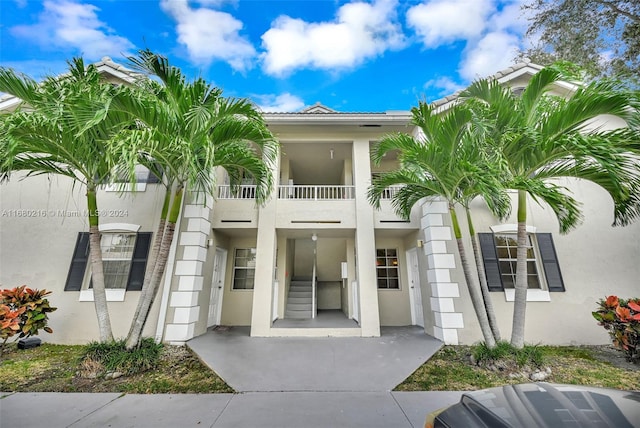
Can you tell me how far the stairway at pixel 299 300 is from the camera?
8.77 metres

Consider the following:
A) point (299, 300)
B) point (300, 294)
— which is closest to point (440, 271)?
point (299, 300)

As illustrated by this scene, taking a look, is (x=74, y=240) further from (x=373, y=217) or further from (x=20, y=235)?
(x=373, y=217)

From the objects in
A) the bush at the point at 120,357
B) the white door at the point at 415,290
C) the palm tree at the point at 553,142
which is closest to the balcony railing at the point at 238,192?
the bush at the point at 120,357

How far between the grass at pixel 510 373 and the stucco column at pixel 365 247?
5.82 feet

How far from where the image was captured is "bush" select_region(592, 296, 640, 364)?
498cm

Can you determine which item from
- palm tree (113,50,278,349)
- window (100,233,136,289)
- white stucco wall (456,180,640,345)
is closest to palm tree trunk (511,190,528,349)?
white stucco wall (456,180,640,345)

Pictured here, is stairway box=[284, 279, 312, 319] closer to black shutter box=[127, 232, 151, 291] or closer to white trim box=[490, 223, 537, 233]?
black shutter box=[127, 232, 151, 291]

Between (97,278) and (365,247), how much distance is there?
6.15m

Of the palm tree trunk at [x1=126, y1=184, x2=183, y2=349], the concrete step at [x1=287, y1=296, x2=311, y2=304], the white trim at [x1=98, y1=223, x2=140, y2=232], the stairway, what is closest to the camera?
the palm tree trunk at [x1=126, y1=184, x2=183, y2=349]

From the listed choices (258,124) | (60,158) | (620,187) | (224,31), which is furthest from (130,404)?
(224,31)

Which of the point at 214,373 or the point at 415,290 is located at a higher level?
the point at 415,290

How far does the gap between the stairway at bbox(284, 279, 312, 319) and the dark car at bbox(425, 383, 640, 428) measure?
737cm

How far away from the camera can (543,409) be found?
1.52 meters

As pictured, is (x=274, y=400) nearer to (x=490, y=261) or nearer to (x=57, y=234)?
(x=490, y=261)
